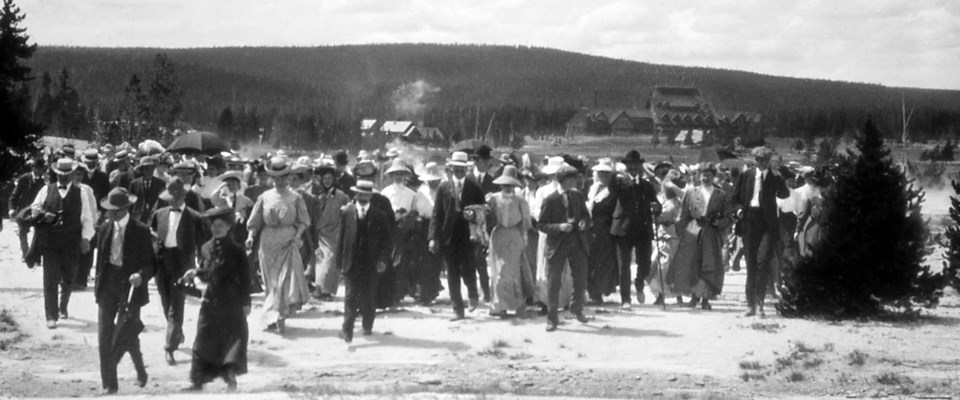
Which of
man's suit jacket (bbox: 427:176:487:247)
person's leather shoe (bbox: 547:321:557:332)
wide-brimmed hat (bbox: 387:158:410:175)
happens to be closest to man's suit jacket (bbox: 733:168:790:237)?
person's leather shoe (bbox: 547:321:557:332)

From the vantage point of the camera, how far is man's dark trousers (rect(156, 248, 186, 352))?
11.1 metres

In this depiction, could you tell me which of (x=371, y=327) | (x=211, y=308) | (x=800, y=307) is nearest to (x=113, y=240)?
(x=211, y=308)

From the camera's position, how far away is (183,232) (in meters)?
11.3

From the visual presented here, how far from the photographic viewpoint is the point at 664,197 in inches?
645

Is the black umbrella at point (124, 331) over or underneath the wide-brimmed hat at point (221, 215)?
underneath

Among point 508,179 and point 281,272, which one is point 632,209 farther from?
point 281,272

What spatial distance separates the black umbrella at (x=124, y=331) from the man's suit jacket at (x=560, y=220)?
15.5 feet

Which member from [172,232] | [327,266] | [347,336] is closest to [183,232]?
[172,232]

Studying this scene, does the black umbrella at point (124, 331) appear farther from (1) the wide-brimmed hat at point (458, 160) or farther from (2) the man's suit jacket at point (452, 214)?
(1) the wide-brimmed hat at point (458, 160)

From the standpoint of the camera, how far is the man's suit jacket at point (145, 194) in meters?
14.5

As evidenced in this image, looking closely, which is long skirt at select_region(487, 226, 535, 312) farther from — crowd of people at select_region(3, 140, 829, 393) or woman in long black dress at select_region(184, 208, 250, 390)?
woman in long black dress at select_region(184, 208, 250, 390)

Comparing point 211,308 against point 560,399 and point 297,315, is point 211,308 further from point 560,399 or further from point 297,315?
point 297,315

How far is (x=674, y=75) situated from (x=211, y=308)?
11616cm

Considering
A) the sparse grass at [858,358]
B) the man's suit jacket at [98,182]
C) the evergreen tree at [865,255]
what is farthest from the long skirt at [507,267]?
the man's suit jacket at [98,182]
